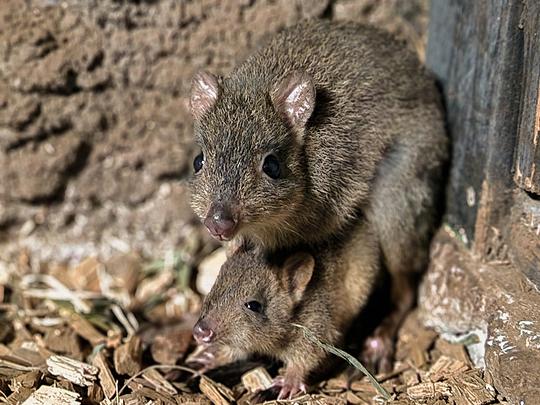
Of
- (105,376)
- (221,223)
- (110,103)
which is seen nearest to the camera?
(221,223)

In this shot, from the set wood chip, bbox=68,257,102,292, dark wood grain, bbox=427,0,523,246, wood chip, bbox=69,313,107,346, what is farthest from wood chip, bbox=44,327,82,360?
dark wood grain, bbox=427,0,523,246

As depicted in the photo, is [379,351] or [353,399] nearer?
[353,399]

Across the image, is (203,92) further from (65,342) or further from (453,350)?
(453,350)

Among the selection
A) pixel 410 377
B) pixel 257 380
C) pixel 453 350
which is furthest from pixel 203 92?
pixel 453 350

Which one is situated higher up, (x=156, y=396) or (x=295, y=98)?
(x=295, y=98)

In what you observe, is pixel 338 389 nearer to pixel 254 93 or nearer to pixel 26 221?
pixel 254 93

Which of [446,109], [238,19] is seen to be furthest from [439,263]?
[238,19]

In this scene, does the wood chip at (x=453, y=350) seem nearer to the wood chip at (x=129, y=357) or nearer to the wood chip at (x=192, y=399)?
the wood chip at (x=192, y=399)
